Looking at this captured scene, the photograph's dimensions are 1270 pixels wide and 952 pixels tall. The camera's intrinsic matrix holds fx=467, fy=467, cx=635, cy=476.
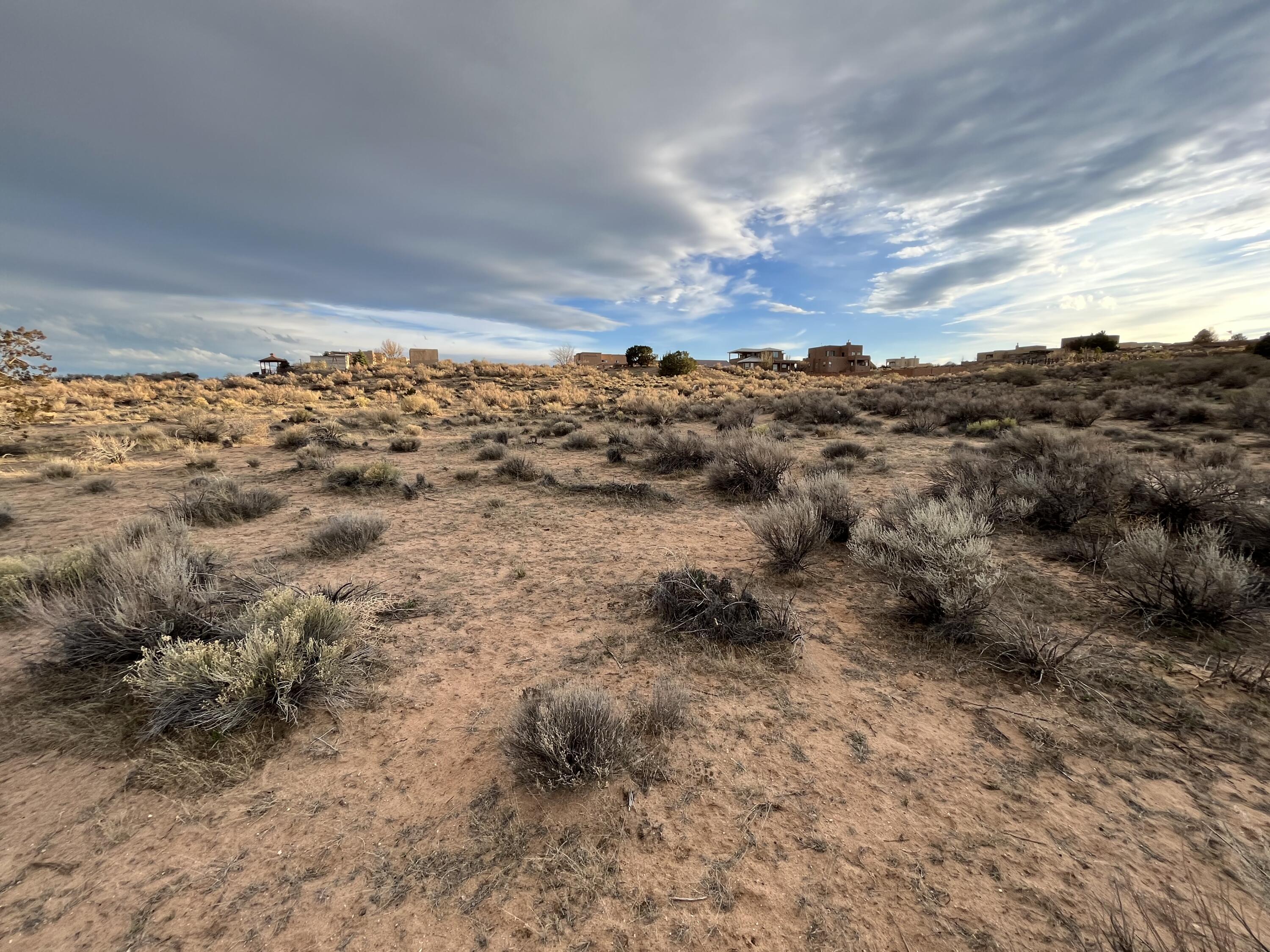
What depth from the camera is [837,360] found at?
5534 centimetres

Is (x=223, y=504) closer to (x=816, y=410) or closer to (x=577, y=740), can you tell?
(x=577, y=740)

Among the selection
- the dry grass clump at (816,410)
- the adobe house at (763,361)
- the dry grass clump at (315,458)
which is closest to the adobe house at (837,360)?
the adobe house at (763,361)

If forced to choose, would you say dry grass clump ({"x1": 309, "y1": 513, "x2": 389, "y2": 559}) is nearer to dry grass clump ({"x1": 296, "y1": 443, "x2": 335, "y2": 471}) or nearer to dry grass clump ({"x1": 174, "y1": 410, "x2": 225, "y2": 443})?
dry grass clump ({"x1": 296, "y1": 443, "x2": 335, "y2": 471})

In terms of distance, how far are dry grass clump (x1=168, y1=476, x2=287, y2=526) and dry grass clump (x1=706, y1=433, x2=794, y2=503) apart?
6.86 meters

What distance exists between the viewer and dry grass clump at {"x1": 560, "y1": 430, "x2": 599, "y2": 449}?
1209cm

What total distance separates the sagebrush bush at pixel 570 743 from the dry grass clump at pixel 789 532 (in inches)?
107

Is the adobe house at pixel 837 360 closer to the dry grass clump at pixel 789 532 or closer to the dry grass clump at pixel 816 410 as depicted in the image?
the dry grass clump at pixel 816 410

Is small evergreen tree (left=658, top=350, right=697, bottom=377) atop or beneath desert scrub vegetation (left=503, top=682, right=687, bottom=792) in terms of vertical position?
atop

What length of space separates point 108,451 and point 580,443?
33.5ft

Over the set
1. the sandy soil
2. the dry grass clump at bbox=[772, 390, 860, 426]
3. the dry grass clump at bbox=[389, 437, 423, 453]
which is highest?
the dry grass clump at bbox=[772, 390, 860, 426]

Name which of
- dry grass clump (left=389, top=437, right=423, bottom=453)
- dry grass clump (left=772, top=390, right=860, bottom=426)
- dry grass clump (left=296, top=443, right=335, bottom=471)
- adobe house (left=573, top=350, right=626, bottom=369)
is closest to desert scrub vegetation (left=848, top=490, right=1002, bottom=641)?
dry grass clump (left=296, top=443, right=335, bottom=471)

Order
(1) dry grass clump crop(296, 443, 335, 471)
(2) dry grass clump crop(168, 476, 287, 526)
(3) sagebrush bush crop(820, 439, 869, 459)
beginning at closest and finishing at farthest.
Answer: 1. (2) dry grass clump crop(168, 476, 287, 526)
2. (1) dry grass clump crop(296, 443, 335, 471)
3. (3) sagebrush bush crop(820, 439, 869, 459)

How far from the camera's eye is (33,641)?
351cm

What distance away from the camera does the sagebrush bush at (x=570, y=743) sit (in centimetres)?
229
